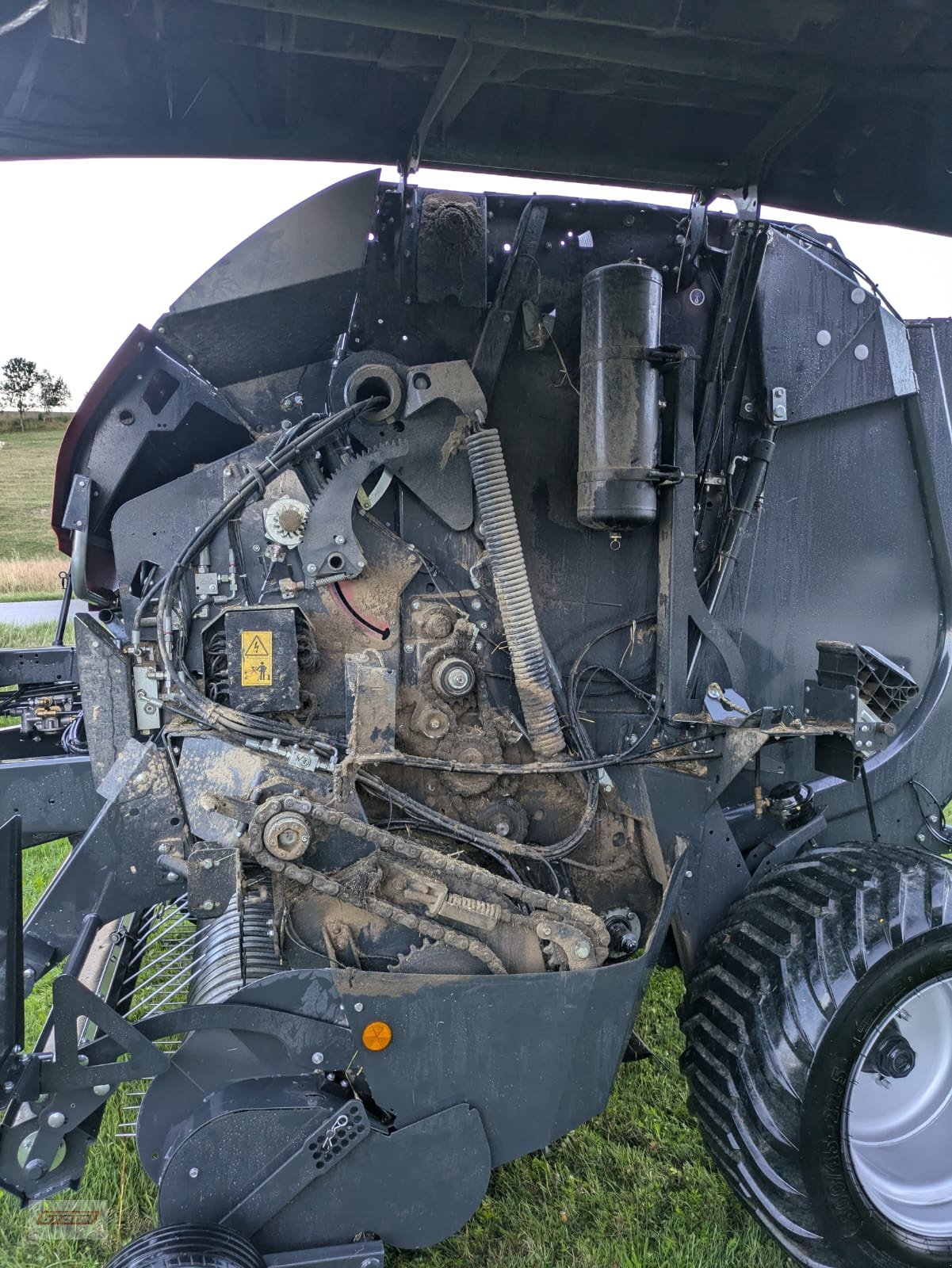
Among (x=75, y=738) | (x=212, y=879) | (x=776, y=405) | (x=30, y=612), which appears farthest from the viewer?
(x=30, y=612)

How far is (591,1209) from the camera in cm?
285

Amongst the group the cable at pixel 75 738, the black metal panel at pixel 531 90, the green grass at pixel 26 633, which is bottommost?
the cable at pixel 75 738

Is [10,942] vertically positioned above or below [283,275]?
below

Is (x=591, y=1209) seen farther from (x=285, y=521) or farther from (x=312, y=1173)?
(x=285, y=521)

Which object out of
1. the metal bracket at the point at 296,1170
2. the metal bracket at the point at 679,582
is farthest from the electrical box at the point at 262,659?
the metal bracket at the point at 679,582

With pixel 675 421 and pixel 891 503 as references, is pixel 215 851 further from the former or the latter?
pixel 891 503

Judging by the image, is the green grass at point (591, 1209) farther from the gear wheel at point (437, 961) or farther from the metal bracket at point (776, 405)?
the metal bracket at point (776, 405)

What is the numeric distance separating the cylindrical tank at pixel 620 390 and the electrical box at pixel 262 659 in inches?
42.4

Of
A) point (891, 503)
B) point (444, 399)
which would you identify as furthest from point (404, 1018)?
point (891, 503)

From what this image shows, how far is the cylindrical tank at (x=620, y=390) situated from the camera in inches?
105

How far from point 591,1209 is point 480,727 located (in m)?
1.67

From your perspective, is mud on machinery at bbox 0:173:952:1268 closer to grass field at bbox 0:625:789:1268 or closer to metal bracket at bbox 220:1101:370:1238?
metal bracket at bbox 220:1101:370:1238

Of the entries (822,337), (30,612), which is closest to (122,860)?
(822,337)

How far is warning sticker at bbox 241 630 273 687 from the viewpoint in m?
2.68
